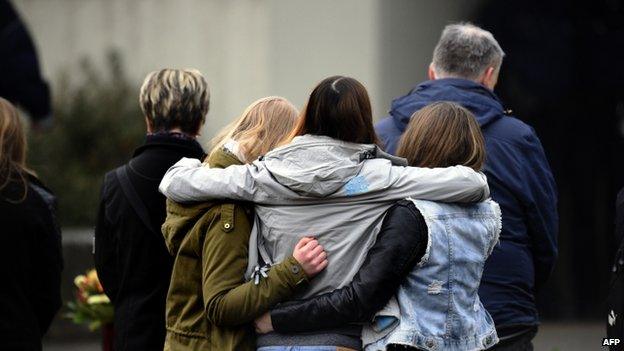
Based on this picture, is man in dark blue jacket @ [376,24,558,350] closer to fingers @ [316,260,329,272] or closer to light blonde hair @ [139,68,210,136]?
light blonde hair @ [139,68,210,136]

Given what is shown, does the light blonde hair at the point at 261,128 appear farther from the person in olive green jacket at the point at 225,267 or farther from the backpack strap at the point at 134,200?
the backpack strap at the point at 134,200

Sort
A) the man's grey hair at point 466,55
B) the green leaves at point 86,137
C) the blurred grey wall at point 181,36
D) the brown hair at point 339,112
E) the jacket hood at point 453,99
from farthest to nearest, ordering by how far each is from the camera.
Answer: the blurred grey wall at point 181,36 < the green leaves at point 86,137 < the man's grey hair at point 466,55 < the jacket hood at point 453,99 < the brown hair at point 339,112

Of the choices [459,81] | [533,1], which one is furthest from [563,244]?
[459,81]

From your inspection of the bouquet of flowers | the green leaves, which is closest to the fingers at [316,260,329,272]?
the bouquet of flowers

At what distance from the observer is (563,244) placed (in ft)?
35.7

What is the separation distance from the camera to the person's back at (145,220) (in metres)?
5.09

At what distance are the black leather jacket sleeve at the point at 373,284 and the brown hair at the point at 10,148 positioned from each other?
152cm

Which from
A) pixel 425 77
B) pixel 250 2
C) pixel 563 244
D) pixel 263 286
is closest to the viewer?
pixel 263 286

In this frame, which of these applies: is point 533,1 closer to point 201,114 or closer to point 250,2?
point 250,2

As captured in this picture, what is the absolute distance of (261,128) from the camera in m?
4.36

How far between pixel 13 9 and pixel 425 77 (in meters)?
3.78

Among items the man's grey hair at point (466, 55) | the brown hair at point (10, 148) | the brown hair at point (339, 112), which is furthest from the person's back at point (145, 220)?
the brown hair at point (339, 112)

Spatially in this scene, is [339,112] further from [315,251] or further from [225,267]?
[225,267]

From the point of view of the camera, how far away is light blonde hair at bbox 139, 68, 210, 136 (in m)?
5.18
